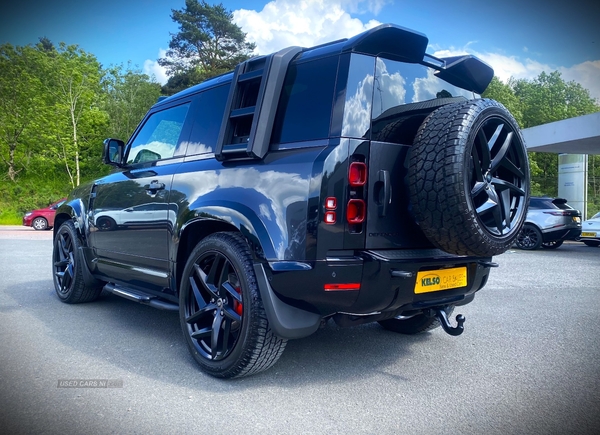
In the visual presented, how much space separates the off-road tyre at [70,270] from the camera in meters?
4.94

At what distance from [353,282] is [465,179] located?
0.81m

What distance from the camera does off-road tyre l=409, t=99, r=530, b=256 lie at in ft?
8.20

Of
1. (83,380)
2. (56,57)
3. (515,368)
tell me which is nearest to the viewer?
(83,380)

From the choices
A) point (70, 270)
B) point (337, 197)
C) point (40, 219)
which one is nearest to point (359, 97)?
point (337, 197)

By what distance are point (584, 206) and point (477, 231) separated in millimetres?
18966

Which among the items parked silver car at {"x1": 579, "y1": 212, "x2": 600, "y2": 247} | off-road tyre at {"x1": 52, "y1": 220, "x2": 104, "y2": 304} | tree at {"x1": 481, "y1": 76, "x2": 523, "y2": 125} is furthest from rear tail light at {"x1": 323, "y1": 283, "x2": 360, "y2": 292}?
tree at {"x1": 481, "y1": 76, "x2": 523, "y2": 125}

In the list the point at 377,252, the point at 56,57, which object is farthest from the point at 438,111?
the point at 56,57

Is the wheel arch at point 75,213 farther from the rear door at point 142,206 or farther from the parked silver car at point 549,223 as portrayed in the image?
the parked silver car at point 549,223

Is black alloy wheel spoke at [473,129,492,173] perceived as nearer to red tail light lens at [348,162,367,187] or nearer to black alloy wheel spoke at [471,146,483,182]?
black alloy wheel spoke at [471,146,483,182]

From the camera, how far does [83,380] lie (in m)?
2.97

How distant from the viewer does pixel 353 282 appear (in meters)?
2.55

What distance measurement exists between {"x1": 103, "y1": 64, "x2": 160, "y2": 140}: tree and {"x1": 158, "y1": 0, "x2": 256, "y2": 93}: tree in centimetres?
523

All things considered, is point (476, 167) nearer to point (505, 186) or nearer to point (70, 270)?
Answer: point (505, 186)

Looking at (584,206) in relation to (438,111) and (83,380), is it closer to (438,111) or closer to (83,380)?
(438,111)
